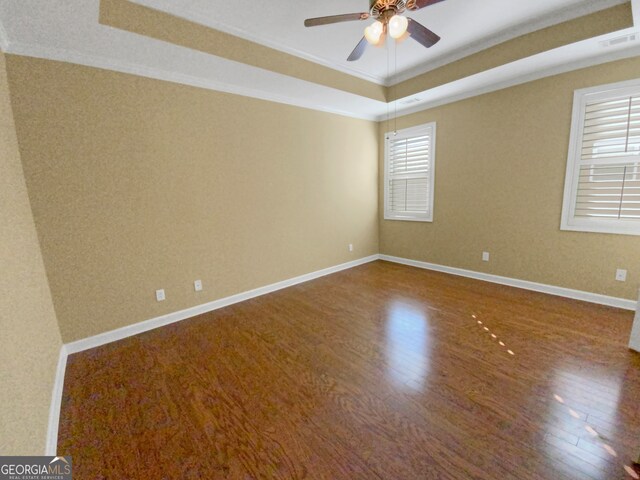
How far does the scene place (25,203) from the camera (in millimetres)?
1943

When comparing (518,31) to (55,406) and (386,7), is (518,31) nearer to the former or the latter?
(386,7)

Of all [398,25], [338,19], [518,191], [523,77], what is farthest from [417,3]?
[518,191]

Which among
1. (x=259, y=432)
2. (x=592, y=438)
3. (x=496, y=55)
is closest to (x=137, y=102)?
(x=259, y=432)

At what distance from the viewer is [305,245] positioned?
404cm

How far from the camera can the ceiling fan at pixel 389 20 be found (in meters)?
1.73

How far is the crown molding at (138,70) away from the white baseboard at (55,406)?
2.33m

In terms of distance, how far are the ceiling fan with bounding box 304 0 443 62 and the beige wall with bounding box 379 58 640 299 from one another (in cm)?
202

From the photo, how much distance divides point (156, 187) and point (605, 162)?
180 inches

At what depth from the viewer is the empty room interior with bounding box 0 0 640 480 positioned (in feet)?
4.75

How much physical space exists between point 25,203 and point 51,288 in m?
0.72

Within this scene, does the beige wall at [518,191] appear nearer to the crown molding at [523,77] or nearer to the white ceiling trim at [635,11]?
the crown molding at [523,77]

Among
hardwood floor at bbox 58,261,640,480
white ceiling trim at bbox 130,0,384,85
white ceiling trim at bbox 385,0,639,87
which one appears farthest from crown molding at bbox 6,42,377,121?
hardwood floor at bbox 58,261,640,480

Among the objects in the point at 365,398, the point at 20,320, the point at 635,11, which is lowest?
the point at 365,398

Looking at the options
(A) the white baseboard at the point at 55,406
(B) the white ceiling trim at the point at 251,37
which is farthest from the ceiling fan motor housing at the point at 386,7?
(A) the white baseboard at the point at 55,406
